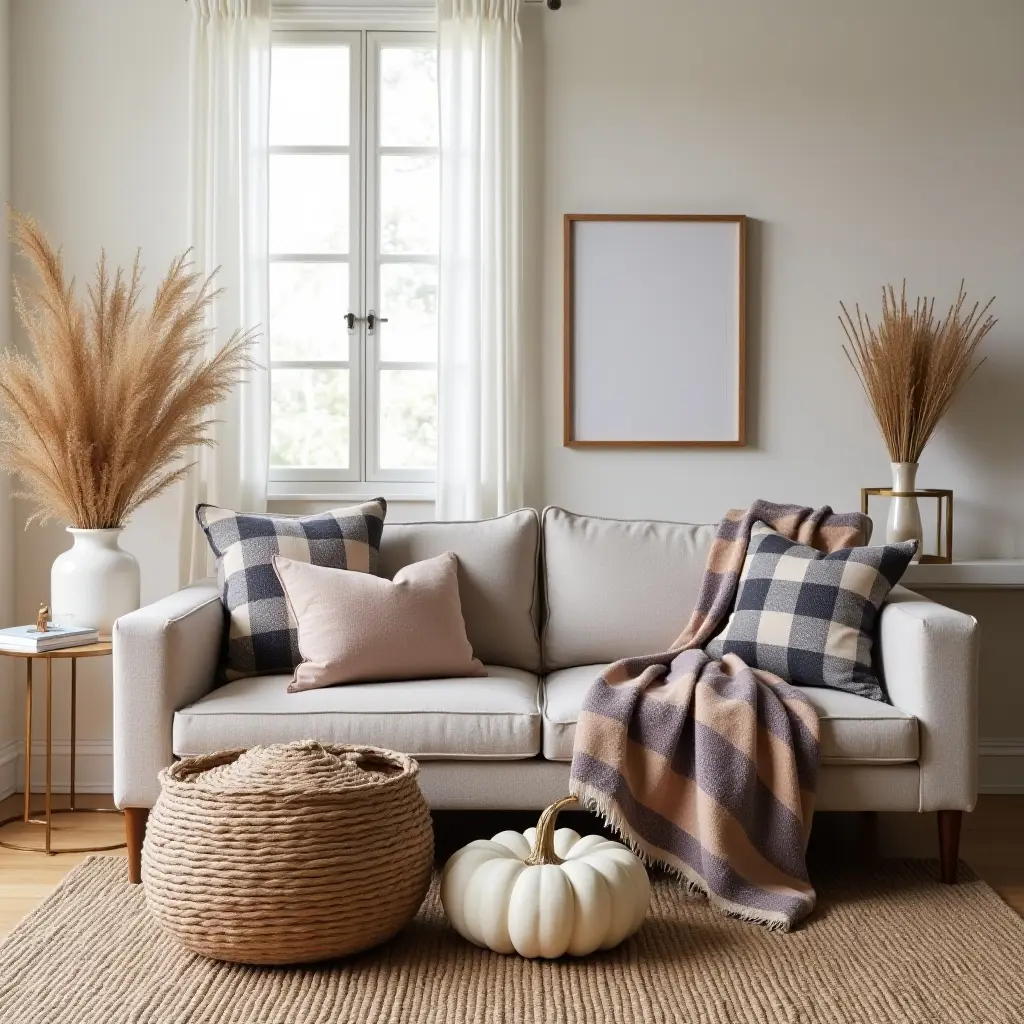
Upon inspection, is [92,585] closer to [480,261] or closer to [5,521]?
[5,521]

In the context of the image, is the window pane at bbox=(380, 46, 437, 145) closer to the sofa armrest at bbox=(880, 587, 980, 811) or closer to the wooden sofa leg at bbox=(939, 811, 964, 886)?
the sofa armrest at bbox=(880, 587, 980, 811)

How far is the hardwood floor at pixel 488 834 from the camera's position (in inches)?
106

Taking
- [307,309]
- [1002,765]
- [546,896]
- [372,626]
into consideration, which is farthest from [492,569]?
[1002,765]

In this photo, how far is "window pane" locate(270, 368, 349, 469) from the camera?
371 cm

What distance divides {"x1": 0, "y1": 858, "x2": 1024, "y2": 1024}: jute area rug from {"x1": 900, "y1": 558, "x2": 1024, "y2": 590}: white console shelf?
114cm

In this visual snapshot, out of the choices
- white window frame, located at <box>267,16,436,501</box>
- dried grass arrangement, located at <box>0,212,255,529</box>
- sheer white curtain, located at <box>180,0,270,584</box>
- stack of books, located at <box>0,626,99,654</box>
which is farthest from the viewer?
white window frame, located at <box>267,16,436,501</box>

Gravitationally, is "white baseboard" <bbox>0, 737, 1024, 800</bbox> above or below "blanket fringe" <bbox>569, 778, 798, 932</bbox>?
below

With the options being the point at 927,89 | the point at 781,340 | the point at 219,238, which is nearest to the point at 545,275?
the point at 781,340

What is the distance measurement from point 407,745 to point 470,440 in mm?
1225

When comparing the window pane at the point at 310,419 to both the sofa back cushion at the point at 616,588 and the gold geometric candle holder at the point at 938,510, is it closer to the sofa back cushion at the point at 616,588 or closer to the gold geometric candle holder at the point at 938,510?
the sofa back cushion at the point at 616,588

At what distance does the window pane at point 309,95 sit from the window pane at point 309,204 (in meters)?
0.07

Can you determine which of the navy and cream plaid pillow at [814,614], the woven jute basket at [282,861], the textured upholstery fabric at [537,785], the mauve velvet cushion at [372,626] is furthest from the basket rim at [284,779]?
the navy and cream plaid pillow at [814,614]

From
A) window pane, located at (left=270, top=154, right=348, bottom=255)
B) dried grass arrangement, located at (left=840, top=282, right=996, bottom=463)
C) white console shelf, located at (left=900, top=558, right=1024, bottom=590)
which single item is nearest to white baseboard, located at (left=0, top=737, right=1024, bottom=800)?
white console shelf, located at (left=900, top=558, right=1024, bottom=590)

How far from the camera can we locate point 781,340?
3.66 meters
